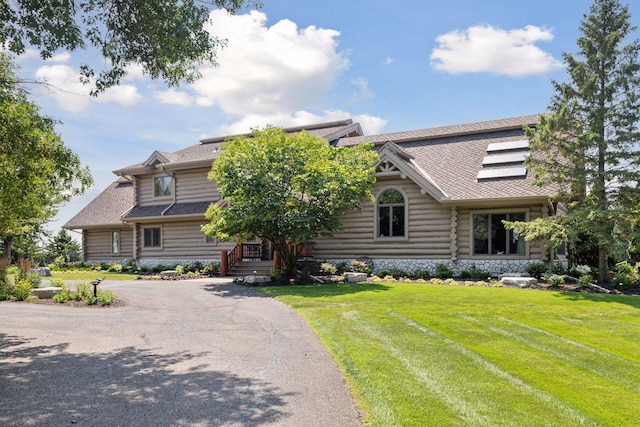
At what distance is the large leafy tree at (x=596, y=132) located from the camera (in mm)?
15305

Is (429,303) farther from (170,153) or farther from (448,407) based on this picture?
(170,153)

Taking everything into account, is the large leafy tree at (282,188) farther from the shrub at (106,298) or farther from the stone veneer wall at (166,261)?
the stone veneer wall at (166,261)

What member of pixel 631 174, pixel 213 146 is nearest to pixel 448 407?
pixel 631 174

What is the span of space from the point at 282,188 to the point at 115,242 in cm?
1801

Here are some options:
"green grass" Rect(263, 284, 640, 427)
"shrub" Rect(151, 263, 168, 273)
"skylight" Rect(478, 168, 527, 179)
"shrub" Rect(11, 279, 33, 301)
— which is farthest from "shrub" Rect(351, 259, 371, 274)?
"shrub" Rect(11, 279, 33, 301)

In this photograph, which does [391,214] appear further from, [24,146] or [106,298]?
[24,146]

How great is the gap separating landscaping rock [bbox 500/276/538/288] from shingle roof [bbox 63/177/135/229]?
23.2m

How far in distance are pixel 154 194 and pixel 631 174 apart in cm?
2501

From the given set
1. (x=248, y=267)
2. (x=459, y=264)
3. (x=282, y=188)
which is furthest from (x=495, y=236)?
(x=248, y=267)

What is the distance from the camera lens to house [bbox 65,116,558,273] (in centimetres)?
1911

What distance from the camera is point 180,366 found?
687 cm

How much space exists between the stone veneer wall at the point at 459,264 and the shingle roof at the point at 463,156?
2.72m

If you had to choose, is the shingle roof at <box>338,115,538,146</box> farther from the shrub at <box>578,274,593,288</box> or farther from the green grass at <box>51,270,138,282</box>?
the green grass at <box>51,270,138,282</box>

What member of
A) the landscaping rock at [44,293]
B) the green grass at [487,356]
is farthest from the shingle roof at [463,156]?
the landscaping rock at [44,293]
